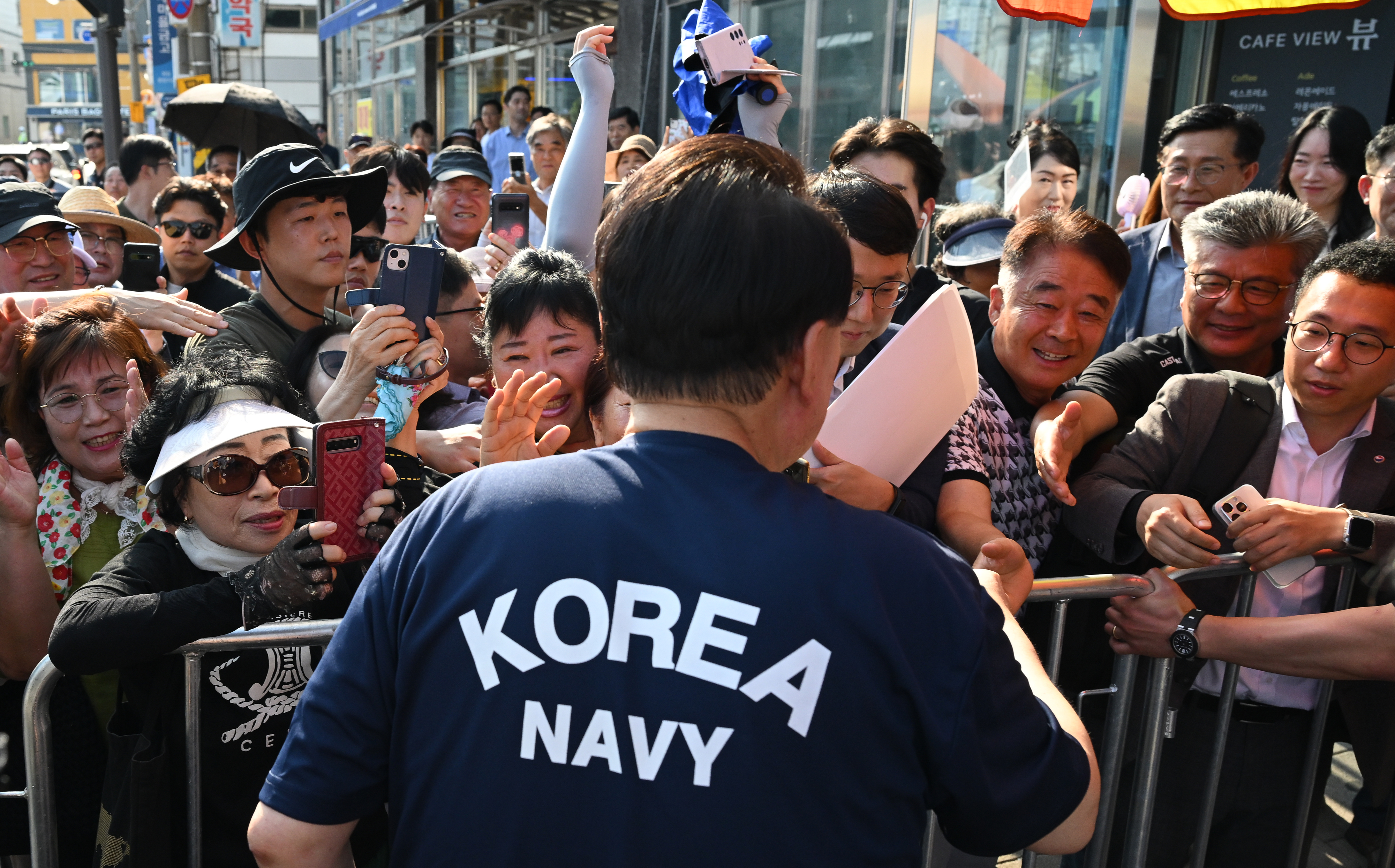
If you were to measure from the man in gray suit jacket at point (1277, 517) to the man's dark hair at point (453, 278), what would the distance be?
1.99 m

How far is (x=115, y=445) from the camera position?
2.51 metres

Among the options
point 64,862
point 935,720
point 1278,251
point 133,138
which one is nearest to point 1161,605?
point 1278,251

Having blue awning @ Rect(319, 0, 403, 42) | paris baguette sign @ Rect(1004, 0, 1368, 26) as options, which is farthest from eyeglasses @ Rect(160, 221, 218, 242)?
blue awning @ Rect(319, 0, 403, 42)

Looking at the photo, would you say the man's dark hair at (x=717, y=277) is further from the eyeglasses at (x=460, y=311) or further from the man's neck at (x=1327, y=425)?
the eyeglasses at (x=460, y=311)

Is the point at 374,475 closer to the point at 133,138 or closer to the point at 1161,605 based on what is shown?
the point at 1161,605

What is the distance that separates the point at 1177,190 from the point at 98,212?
184 inches

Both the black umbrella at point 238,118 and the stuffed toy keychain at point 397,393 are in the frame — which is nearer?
the stuffed toy keychain at point 397,393

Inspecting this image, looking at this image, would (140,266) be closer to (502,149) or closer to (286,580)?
(286,580)

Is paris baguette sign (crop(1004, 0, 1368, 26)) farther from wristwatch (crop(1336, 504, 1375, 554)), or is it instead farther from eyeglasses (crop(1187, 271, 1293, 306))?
wristwatch (crop(1336, 504, 1375, 554))

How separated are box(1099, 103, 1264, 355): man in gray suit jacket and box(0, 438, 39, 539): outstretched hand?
340 centimetres

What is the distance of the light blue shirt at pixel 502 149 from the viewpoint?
33.3ft

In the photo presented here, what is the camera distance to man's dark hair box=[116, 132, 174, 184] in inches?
255

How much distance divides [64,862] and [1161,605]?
96.0 inches

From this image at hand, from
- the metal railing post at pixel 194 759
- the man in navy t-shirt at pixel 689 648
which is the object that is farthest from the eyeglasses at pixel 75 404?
the man in navy t-shirt at pixel 689 648
